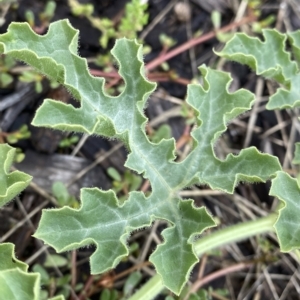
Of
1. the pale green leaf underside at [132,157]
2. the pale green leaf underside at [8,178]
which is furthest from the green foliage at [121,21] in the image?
the pale green leaf underside at [8,178]

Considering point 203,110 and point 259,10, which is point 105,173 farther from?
point 259,10

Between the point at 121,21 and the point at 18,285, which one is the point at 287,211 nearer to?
the point at 18,285

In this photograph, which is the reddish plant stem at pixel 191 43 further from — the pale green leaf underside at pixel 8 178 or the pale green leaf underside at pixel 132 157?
the pale green leaf underside at pixel 8 178

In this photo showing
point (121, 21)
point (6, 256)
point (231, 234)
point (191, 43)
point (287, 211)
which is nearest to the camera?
point (6, 256)

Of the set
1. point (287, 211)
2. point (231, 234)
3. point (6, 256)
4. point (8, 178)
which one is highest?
point (8, 178)

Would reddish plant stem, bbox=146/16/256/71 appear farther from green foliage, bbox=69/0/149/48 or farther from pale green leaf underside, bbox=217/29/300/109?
pale green leaf underside, bbox=217/29/300/109

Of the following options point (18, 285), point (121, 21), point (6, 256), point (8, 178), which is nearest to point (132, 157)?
point (8, 178)

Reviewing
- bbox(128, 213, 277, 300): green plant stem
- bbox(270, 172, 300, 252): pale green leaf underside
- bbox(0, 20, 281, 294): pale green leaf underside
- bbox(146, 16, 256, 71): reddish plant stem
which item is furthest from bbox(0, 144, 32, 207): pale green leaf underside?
bbox(146, 16, 256, 71): reddish plant stem
